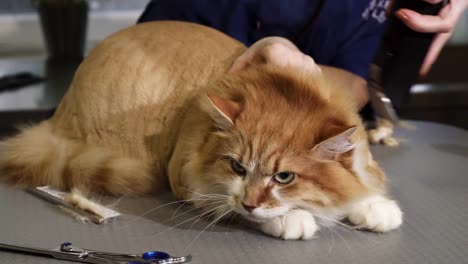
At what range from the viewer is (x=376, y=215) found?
1.00 metres

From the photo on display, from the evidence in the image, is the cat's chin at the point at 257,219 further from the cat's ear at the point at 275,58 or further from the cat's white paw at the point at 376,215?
the cat's ear at the point at 275,58

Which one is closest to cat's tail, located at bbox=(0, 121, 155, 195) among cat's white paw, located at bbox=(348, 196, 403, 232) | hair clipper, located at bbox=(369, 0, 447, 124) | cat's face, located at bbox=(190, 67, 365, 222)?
cat's face, located at bbox=(190, 67, 365, 222)

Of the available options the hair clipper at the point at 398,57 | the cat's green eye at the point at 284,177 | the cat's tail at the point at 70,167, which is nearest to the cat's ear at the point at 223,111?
the cat's green eye at the point at 284,177

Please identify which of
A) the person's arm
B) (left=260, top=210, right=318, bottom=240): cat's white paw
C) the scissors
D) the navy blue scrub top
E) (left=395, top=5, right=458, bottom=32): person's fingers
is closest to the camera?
the scissors

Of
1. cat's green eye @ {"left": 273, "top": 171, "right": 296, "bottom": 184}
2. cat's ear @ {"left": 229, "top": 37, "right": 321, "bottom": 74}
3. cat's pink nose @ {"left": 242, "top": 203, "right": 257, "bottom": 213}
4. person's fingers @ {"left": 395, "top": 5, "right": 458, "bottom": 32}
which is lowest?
cat's pink nose @ {"left": 242, "top": 203, "right": 257, "bottom": 213}

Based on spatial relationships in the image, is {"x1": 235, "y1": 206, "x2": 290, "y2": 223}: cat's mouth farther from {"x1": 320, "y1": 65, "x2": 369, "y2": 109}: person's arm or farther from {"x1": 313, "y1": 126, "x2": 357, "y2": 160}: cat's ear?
{"x1": 320, "y1": 65, "x2": 369, "y2": 109}: person's arm

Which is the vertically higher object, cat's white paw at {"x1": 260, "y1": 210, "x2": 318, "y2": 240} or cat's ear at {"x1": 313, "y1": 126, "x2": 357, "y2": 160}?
cat's ear at {"x1": 313, "y1": 126, "x2": 357, "y2": 160}

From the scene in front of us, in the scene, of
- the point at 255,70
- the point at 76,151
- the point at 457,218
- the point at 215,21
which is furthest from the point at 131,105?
the point at 457,218

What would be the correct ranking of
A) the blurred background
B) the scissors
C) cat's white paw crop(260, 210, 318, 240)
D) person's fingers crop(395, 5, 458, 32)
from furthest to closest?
1. the blurred background
2. person's fingers crop(395, 5, 458, 32)
3. cat's white paw crop(260, 210, 318, 240)
4. the scissors

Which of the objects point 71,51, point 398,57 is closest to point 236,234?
point 398,57

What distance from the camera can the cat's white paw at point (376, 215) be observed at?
995 millimetres

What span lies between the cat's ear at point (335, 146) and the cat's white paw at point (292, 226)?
0.11 m

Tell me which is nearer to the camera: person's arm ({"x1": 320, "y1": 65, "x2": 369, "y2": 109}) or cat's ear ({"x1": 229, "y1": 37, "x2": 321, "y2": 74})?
cat's ear ({"x1": 229, "y1": 37, "x2": 321, "y2": 74})

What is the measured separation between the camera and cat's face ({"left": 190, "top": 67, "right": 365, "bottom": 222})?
3.17 feet
